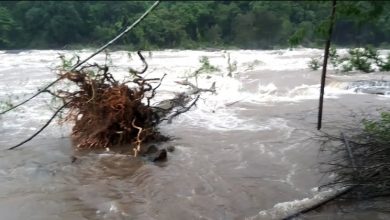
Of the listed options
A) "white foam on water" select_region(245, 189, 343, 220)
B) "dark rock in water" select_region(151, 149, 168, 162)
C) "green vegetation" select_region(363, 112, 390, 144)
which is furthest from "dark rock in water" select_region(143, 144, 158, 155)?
"green vegetation" select_region(363, 112, 390, 144)

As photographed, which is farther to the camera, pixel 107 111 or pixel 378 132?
pixel 107 111

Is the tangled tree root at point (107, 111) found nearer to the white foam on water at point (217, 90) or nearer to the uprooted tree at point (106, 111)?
the uprooted tree at point (106, 111)

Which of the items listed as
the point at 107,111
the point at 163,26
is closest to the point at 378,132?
the point at 107,111

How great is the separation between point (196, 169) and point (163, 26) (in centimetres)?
3593

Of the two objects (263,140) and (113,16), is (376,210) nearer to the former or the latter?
(263,140)

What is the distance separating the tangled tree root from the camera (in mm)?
8367

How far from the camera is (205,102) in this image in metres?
13.2

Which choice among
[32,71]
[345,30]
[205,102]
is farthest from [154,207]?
[345,30]

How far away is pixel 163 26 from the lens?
139ft

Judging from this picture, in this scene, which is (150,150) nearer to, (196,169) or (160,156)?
(160,156)

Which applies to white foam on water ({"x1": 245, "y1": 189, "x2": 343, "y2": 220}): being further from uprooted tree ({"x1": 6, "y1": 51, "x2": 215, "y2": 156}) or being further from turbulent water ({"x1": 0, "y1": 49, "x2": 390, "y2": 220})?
uprooted tree ({"x1": 6, "y1": 51, "x2": 215, "y2": 156})

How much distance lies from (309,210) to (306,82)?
11670 millimetres

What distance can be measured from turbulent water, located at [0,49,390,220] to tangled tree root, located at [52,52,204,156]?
0.43 m

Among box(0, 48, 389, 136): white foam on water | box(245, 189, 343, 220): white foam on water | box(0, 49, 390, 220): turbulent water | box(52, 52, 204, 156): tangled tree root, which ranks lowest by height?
box(0, 48, 389, 136): white foam on water
